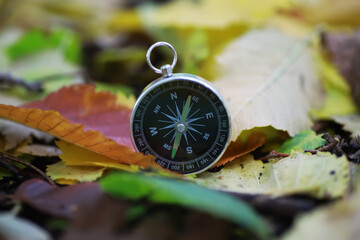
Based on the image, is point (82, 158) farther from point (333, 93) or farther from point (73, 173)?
point (333, 93)

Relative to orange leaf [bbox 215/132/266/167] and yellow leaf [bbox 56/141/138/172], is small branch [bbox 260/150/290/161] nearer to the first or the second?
orange leaf [bbox 215/132/266/167]

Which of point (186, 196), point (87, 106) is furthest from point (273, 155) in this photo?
point (87, 106)

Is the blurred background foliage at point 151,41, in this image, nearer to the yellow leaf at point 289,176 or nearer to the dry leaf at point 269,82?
the dry leaf at point 269,82

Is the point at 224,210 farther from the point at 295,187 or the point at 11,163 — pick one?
the point at 11,163

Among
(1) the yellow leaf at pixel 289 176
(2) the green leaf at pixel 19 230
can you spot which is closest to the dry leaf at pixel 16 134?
(2) the green leaf at pixel 19 230

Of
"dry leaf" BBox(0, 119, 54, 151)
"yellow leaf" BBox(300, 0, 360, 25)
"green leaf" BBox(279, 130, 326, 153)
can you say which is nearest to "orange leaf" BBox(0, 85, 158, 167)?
"dry leaf" BBox(0, 119, 54, 151)

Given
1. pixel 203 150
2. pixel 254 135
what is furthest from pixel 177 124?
pixel 254 135
